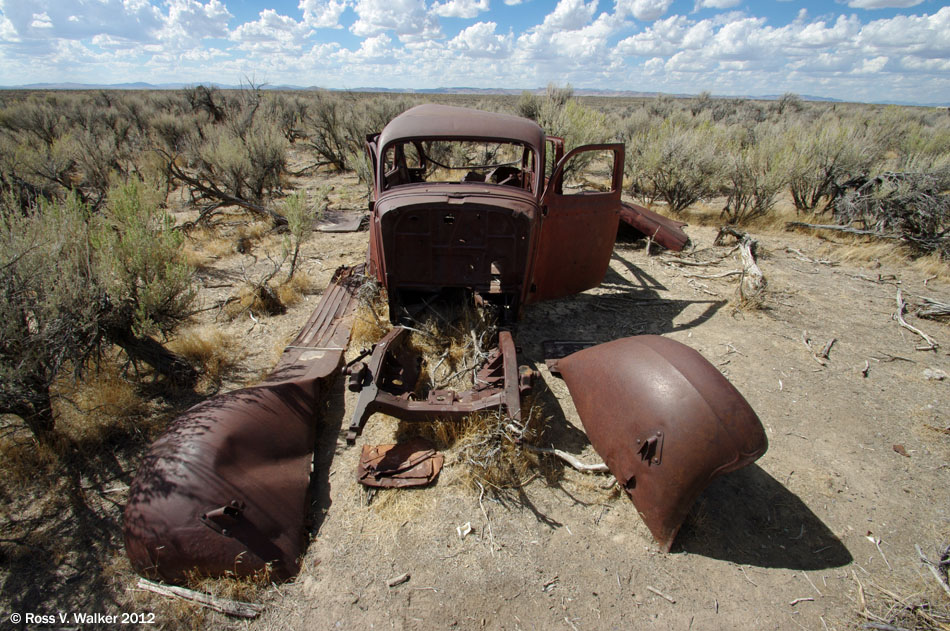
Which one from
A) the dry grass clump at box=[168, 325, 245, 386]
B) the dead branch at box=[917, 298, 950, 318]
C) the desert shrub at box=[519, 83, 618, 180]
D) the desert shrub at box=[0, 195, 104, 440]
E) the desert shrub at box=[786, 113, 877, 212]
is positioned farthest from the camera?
the desert shrub at box=[519, 83, 618, 180]

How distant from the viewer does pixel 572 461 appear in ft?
10.1

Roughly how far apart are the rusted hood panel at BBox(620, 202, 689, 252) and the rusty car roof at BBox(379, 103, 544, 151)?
3.22 meters

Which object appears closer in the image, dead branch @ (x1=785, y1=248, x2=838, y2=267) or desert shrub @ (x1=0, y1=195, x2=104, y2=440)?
desert shrub @ (x1=0, y1=195, x2=104, y2=440)

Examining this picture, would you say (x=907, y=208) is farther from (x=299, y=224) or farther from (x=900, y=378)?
(x=299, y=224)

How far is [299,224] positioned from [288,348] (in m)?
2.74

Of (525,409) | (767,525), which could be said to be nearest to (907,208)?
(767,525)

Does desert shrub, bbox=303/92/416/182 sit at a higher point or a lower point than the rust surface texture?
higher

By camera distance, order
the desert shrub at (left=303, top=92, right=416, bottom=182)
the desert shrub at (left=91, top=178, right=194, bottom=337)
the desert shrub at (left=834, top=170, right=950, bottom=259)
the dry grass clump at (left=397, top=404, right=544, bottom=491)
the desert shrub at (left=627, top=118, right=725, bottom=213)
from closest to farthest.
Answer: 1. the dry grass clump at (left=397, top=404, right=544, bottom=491)
2. the desert shrub at (left=91, top=178, right=194, bottom=337)
3. the desert shrub at (left=834, top=170, right=950, bottom=259)
4. the desert shrub at (left=627, top=118, right=725, bottom=213)
5. the desert shrub at (left=303, top=92, right=416, bottom=182)

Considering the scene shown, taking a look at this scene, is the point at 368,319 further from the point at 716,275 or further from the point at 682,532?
the point at 716,275

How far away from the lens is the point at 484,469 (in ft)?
9.78

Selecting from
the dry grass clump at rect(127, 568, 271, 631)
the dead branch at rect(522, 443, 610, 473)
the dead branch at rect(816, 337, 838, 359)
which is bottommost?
the dry grass clump at rect(127, 568, 271, 631)

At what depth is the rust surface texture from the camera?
7.37 ft

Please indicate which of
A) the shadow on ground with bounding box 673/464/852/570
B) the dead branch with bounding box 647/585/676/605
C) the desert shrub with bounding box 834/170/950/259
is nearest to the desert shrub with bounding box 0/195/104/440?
the dead branch with bounding box 647/585/676/605

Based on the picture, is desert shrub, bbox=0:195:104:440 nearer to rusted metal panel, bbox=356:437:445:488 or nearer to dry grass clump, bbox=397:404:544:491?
rusted metal panel, bbox=356:437:445:488
